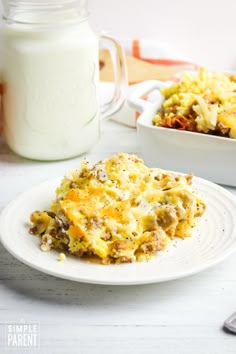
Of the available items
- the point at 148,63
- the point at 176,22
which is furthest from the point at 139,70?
the point at 176,22

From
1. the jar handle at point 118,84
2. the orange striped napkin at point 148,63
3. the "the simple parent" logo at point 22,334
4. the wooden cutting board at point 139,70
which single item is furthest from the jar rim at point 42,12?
the "the simple parent" logo at point 22,334

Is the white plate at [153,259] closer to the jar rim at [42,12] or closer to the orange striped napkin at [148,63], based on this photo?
the jar rim at [42,12]

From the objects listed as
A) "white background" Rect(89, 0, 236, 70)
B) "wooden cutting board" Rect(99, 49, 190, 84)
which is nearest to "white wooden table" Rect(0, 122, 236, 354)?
"wooden cutting board" Rect(99, 49, 190, 84)

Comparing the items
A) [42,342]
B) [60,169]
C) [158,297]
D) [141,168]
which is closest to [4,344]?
[42,342]

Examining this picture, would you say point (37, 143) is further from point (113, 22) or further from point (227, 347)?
point (113, 22)

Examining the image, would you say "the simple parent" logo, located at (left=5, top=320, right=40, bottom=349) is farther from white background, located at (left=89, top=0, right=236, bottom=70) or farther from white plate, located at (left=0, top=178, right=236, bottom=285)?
white background, located at (left=89, top=0, right=236, bottom=70)

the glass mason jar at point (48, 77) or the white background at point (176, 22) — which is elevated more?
the glass mason jar at point (48, 77)
